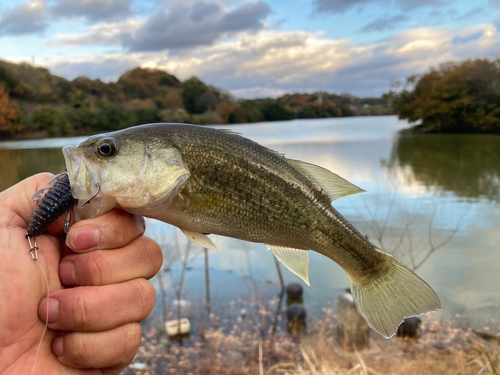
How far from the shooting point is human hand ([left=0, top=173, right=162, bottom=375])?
171 cm

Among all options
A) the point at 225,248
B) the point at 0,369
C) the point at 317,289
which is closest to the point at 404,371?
the point at 317,289

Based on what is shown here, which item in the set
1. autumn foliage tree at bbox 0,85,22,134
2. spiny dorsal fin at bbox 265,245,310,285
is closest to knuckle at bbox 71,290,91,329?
spiny dorsal fin at bbox 265,245,310,285

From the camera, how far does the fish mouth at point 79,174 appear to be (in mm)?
1569

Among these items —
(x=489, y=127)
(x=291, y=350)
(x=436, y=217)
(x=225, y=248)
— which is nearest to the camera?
(x=291, y=350)

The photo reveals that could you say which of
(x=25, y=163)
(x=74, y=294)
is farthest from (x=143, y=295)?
(x=25, y=163)

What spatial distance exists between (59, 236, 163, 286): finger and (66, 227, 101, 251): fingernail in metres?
0.06

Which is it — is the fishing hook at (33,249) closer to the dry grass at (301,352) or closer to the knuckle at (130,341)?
the knuckle at (130,341)

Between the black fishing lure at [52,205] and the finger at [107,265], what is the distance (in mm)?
269

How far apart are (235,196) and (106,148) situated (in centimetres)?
69

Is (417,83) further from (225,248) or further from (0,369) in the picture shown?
(0,369)

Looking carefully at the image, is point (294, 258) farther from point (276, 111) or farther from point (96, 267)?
point (276, 111)

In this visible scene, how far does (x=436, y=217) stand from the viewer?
651 inches

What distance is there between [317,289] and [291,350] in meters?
3.14

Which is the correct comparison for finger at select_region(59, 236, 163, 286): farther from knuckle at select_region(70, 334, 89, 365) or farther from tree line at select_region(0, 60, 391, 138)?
tree line at select_region(0, 60, 391, 138)
